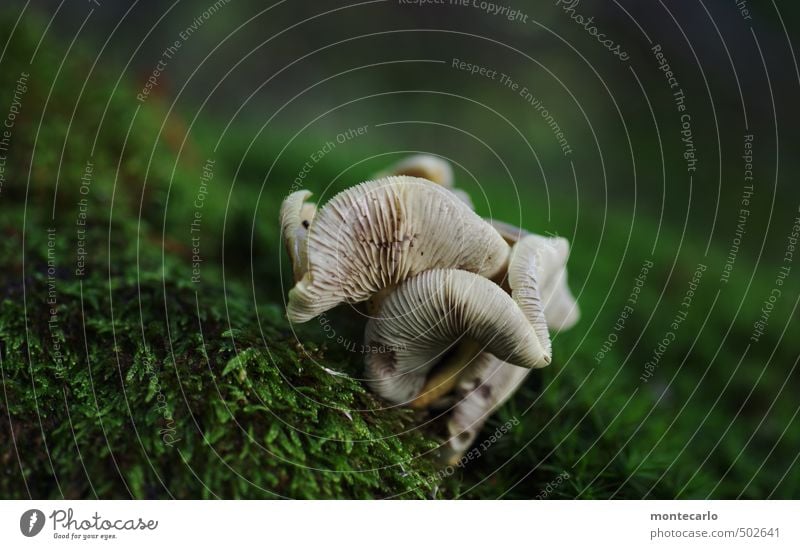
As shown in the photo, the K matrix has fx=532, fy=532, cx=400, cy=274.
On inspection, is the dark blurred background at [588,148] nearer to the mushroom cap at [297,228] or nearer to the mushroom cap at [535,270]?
the mushroom cap at [535,270]

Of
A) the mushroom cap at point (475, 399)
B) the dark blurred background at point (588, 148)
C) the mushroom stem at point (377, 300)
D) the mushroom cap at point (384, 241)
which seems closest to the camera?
the mushroom cap at point (384, 241)

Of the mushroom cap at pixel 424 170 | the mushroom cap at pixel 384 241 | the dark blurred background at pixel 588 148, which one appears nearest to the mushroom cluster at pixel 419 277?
the mushroom cap at pixel 384 241

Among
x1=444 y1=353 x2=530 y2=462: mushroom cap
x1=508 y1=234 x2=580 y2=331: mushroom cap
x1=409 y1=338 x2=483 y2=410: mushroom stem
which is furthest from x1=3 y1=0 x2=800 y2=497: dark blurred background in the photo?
x1=508 y1=234 x2=580 y2=331: mushroom cap

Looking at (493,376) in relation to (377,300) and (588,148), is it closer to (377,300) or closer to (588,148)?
(377,300)

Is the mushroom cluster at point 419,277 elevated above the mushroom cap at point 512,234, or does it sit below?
below

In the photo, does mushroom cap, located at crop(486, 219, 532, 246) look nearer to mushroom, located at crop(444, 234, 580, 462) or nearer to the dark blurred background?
mushroom, located at crop(444, 234, 580, 462)

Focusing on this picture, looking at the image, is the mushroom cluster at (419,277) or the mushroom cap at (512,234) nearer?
the mushroom cluster at (419,277)
